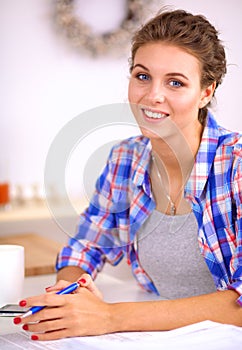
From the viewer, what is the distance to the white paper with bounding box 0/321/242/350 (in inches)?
45.8

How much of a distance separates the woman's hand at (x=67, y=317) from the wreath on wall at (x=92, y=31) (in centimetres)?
209

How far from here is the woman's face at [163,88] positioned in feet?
4.99

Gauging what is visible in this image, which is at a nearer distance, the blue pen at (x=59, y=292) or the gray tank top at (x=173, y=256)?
the blue pen at (x=59, y=292)

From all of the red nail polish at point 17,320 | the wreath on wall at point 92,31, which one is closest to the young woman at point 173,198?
the red nail polish at point 17,320

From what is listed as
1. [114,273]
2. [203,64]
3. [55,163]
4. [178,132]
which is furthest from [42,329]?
[114,273]

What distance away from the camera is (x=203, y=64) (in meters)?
1.59

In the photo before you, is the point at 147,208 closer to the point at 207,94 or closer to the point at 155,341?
the point at 207,94

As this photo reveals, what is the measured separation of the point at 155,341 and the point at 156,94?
0.57m

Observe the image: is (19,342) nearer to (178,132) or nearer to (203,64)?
(178,132)

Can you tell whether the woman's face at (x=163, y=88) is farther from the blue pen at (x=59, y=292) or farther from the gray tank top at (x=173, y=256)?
the blue pen at (x=59, y=292)

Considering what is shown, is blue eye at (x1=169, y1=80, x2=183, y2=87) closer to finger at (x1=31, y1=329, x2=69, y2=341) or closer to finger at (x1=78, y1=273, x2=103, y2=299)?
finger at (x1=78, y1=273, x2=103, y2=299)

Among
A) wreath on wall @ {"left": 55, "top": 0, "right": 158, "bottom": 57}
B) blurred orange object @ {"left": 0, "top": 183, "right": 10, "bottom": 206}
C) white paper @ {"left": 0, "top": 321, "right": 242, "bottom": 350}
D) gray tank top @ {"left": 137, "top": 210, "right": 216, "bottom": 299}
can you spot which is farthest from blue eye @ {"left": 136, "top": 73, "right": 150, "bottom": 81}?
wreath on wall @ {"left": 55, "top": 0, "right": 158, "bottom": 57}

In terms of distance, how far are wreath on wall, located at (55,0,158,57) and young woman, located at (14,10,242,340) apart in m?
1.51

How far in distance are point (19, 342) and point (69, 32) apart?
7.27 feet
